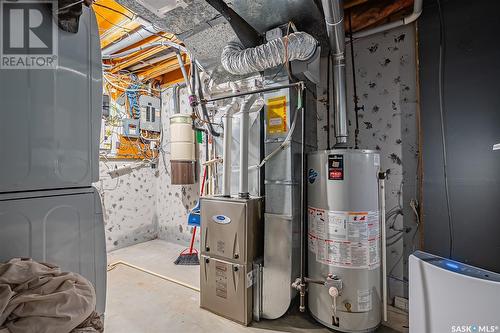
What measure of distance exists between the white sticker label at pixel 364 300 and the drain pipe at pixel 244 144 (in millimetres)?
1098

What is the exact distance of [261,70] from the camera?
1878 mm

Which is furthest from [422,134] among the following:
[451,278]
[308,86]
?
[451,278]

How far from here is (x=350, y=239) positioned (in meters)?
1.66

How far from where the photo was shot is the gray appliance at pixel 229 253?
186cm

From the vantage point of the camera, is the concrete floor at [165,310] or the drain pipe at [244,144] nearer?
the concrete floor at [165,310]

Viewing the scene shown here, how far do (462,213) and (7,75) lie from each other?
252cm

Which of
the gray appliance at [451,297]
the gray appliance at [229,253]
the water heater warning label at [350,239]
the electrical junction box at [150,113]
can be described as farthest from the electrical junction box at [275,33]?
the electrical junction box at [150,113]

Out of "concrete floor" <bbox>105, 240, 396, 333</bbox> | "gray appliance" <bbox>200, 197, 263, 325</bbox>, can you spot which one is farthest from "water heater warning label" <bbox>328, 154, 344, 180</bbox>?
"concrete floor" <bbox>105, 240, 396, 333</bbox>

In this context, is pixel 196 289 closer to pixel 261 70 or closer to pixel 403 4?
pixel 261 70

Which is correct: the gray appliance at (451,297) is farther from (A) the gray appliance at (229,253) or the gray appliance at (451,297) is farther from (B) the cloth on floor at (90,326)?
(B) the cloth on floor at (90,326)

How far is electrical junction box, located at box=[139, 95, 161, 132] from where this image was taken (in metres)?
3.67

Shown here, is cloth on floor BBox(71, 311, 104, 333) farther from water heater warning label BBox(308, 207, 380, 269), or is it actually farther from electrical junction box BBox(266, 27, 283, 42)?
electrical junction box BBox(266, 27, 283, 42)

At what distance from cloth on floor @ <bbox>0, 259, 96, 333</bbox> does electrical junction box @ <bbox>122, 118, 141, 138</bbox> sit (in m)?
3.12

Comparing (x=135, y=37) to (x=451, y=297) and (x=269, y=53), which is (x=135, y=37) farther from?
(x=451, y=297)
